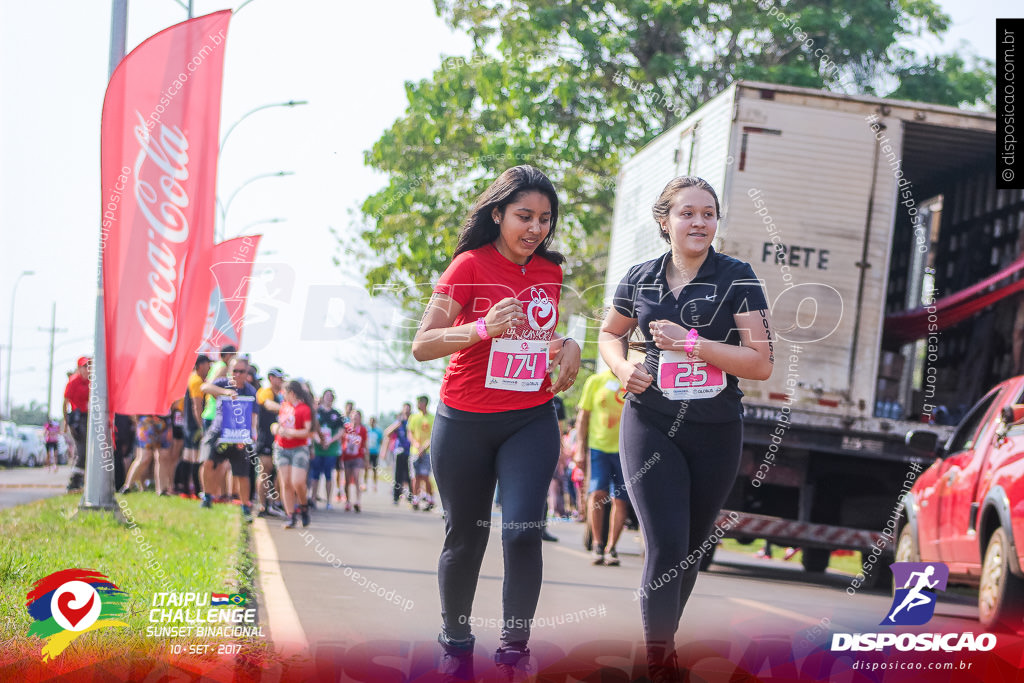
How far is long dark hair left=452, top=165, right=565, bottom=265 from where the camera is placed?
4.66 m

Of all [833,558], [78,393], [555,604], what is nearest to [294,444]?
[78,393]

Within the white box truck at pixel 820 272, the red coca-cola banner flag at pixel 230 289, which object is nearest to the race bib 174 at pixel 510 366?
the red coca-cola banner flag at pixel 230 289

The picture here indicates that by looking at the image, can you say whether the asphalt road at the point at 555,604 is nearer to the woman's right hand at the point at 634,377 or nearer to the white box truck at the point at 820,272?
the white box truck at the point at 820,272

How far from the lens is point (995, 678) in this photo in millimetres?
4938

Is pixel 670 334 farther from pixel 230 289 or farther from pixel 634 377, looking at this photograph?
pixel 230 289

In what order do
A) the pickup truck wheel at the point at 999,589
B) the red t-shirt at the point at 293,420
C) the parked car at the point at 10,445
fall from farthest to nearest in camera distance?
the parked car at the point at 10,445, the red t-shirt at the point at 293,420, the pickup truck wheel at the point at 999,589

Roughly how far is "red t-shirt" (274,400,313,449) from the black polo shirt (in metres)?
6.92

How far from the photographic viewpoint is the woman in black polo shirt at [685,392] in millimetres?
4621

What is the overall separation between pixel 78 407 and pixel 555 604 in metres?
6.66

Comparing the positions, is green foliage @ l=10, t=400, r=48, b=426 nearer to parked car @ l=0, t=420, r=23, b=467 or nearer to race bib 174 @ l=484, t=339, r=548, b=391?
parked car @ l=0, t=420, r=23, b=467

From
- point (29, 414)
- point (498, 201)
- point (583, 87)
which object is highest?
point (583, 87)

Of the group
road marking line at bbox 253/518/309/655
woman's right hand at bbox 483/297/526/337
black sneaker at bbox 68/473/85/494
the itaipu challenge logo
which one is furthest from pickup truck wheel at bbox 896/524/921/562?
black sneaker at bbox 68/473/85/494

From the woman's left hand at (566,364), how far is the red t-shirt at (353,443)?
10.1m

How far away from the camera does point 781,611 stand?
798cm
